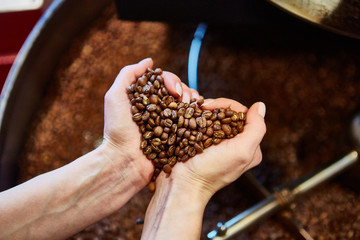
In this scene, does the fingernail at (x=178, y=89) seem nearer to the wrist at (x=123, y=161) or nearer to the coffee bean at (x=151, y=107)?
the coffee bean at (x=151, y=107)

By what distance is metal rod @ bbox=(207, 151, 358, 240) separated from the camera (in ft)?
3.74

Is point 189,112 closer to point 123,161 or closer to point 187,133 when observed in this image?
point 187,133

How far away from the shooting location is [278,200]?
120 centimetres

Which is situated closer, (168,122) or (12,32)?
(168,122)

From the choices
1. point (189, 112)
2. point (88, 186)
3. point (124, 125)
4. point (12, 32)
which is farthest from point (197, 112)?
point (12, 32)

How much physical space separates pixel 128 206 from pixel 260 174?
65 centimetres

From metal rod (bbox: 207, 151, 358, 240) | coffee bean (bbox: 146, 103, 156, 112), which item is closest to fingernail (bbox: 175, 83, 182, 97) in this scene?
coffee bean (bbox: 146, 103, 156, 112)

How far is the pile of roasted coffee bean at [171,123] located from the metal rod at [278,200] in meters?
0.37

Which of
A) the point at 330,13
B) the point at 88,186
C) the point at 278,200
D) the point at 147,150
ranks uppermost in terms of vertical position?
the point at 330,13

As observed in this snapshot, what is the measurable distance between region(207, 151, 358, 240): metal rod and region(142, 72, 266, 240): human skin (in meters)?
0.22

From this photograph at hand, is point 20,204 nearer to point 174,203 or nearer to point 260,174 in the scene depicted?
point 174,203

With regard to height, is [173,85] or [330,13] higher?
[330,13]

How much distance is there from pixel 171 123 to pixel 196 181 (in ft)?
0.69

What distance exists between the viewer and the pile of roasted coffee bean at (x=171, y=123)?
3.16 feet
